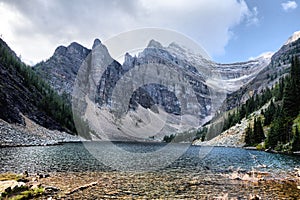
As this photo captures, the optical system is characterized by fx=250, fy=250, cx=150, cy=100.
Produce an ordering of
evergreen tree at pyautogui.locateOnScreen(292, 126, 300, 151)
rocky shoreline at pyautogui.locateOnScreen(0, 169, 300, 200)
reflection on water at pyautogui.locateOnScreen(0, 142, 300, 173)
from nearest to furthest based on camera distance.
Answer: rocky shoreline at pyautogui.locateOnScreen(0, 169, 300, 200) → reflection on water at pyautogui.locateOnScreen(0, 142, 300, 173) → evergreen tree at pyautogui.locateOnScreen(292, 126, 300, 151)

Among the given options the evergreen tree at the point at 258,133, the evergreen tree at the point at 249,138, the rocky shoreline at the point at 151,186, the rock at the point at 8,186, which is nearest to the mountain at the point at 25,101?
the rocky shoreline at the point at 151,186

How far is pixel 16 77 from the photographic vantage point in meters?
130

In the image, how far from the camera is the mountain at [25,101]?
98.8 meters

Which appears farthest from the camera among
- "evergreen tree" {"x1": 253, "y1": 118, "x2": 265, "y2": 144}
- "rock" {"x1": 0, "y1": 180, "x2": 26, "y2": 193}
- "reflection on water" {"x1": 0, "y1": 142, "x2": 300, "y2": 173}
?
"evergreen tree" {"x1": 253, "y1": 118, "x2": 265, "y2": 144}

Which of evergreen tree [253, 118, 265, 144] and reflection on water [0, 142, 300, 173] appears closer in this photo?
reflection on water [0, 142, 300, 173]

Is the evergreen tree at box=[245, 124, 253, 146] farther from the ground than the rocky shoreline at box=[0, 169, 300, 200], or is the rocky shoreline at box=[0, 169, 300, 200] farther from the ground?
the evergreen tree at box=[245, 124, 253, 146]

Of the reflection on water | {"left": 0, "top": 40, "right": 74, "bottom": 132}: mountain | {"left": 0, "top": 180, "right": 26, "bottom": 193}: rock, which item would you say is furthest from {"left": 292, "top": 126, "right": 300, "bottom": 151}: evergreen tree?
{"left": 0, "top": 40, "right": 74, "bottom": 132}: mountain

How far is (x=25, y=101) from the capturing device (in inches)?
4715

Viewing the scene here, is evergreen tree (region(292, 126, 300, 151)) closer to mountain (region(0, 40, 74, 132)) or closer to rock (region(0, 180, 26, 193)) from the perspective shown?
rock (region(0, 180, 26, 193))

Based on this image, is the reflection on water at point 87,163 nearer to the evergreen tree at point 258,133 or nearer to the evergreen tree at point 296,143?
the evergreen tree at point 296,143

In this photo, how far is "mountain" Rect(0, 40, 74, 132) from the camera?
98812 mm

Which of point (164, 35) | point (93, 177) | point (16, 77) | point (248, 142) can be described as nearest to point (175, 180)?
point (93, 177)

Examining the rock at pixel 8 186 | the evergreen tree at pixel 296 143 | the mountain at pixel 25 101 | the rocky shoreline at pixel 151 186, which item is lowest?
the rocky shoreline at pixel 151 186

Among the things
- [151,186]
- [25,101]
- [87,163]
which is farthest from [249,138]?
[25,101]
